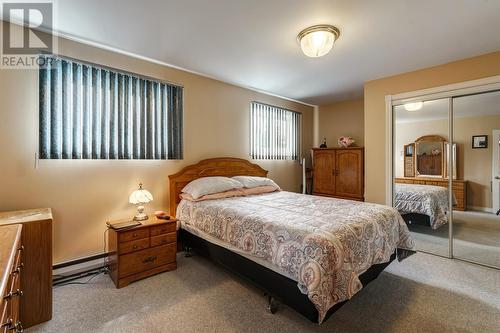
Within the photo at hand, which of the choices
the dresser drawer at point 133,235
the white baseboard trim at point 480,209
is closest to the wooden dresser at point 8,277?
the dresser drawer at point 133,235

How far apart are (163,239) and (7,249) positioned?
5.15 feet

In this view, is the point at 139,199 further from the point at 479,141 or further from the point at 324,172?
the point at 479,141

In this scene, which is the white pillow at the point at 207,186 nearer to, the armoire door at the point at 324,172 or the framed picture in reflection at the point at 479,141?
the armoire door at the point at 324,172

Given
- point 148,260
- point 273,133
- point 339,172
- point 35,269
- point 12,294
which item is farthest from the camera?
point 273,133

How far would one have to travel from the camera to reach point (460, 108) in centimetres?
315

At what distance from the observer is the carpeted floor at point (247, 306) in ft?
6.06

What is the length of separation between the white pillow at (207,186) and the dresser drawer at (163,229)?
1.50 ft

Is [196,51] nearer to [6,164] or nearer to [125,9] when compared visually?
[125,9]

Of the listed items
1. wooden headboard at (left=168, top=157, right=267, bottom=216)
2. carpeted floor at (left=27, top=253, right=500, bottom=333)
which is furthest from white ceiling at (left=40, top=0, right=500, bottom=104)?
carpeted floor at (left=27, top=253, right=500, bottom=333)

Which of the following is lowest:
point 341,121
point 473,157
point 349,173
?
point 349,173

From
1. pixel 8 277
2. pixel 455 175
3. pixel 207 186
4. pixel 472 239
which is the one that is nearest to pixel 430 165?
pixel 455 175

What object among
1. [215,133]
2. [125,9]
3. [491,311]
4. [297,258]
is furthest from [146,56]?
[491,311]

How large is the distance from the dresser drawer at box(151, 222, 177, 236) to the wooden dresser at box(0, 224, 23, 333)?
1.16m

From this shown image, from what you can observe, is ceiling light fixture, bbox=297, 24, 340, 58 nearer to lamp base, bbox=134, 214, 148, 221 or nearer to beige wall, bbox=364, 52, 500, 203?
beige wall, bbox=364, 52, 500, 203
